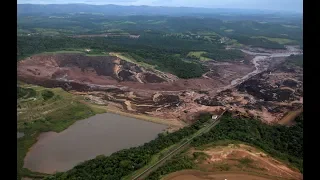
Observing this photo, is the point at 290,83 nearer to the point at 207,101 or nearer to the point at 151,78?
the point at 207,101

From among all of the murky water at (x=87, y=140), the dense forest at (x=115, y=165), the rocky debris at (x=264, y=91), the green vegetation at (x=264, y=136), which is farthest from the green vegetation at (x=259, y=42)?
the dense forest at (x=115, y=165)

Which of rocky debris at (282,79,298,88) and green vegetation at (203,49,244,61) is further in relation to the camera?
green vegetation at (203,49,244,61)

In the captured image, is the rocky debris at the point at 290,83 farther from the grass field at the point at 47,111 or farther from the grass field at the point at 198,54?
the grass field at the point at 47,111

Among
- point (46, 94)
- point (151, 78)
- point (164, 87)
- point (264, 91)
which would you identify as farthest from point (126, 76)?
point (264, 91)

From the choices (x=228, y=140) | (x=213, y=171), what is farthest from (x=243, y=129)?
(x=213, y=171)

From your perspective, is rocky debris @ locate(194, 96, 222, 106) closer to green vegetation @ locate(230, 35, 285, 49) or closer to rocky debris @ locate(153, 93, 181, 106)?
rocky debris @ locate(153, 93, 181, 106)

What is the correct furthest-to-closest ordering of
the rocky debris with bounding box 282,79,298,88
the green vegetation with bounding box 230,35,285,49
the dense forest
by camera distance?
1. the green vegetation with bounding box 230,35,285,49
2. the rocky debris with bounding box 282,79,298,88
3. the dense forest

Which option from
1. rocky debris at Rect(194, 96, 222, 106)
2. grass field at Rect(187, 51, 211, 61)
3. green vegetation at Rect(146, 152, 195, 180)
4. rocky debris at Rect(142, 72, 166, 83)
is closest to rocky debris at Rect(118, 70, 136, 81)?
rocky debris at Rect(142, 72, 166, 83)
